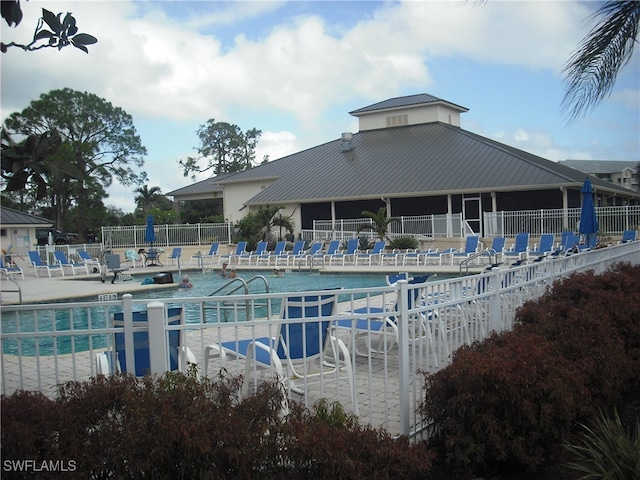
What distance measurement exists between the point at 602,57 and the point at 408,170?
85.1 feet

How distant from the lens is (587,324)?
5141 millimetres

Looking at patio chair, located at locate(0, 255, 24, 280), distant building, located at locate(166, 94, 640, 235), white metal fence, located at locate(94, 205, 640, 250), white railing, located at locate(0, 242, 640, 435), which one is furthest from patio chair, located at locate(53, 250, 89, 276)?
white railing, located at locate(0, 242, 640, 435)

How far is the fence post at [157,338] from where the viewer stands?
3.70 meters

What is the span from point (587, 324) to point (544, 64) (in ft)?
13.9

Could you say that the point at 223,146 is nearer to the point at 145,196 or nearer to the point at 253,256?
the point at 145,196

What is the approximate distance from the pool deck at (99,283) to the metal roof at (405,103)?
18.1 metres

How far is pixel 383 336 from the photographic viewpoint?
4.32 metres

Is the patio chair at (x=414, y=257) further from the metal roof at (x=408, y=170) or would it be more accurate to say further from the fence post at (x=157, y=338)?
the fence post at (x=157, y=338)

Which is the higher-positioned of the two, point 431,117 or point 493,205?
point 431,117

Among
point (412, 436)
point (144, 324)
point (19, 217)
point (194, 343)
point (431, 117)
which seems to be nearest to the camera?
point (144, 324)

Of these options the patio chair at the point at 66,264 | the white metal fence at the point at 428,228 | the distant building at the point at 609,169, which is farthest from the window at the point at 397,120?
the distant building at the point at 609,169

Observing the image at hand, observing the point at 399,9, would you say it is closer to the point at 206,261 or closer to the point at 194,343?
the point at 194,343

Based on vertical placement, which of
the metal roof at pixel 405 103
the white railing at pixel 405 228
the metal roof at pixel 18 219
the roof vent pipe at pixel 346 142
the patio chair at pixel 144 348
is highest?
the metal roof at pixel 405 103

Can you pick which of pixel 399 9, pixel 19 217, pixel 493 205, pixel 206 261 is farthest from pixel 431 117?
pixel 399 9
